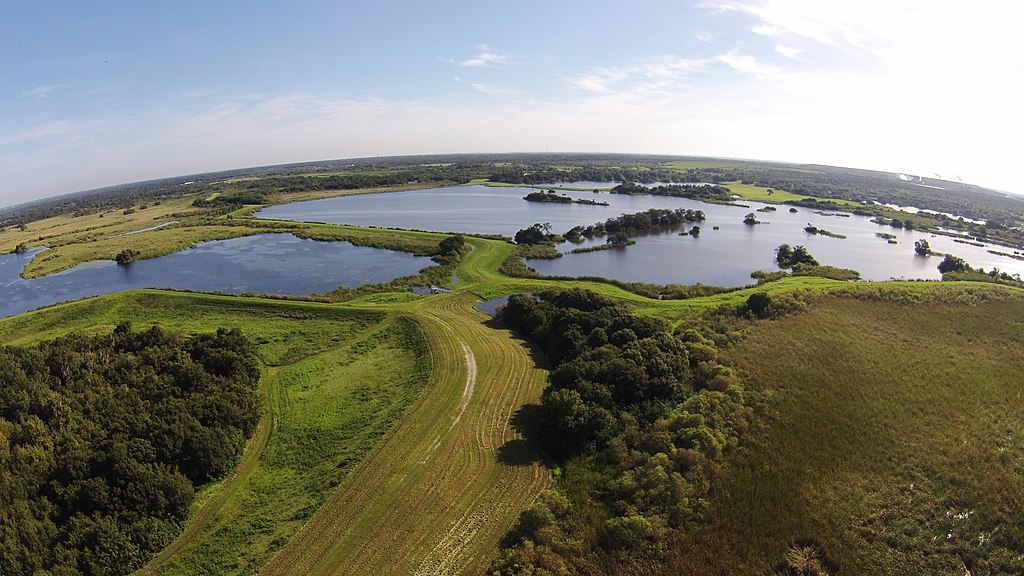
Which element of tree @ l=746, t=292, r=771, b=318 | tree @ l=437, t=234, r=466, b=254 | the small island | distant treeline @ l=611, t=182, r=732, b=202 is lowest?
tree @ l=746, t=292, r=771, b=318

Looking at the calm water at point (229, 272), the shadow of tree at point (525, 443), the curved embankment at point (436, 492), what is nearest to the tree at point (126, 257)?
the calm water at point (229, 272)

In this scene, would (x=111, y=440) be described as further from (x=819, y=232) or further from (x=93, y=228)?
(x=93, y=228)

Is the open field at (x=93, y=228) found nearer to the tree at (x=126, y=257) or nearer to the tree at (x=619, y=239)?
the tree at (x=126, y=257)

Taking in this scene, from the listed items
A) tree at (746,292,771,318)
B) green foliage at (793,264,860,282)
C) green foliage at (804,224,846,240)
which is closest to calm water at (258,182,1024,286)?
green foliage at (804,224,846,240)

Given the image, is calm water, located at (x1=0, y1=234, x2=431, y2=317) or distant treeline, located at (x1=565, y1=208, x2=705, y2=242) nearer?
calm water, located at (x1=0, y1=234, x2=431, y2=317)

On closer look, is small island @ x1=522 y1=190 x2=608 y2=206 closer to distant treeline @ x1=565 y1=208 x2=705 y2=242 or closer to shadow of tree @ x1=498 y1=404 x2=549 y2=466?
distant treeline @ x1=565 y1=208 x2=705 y2=242
